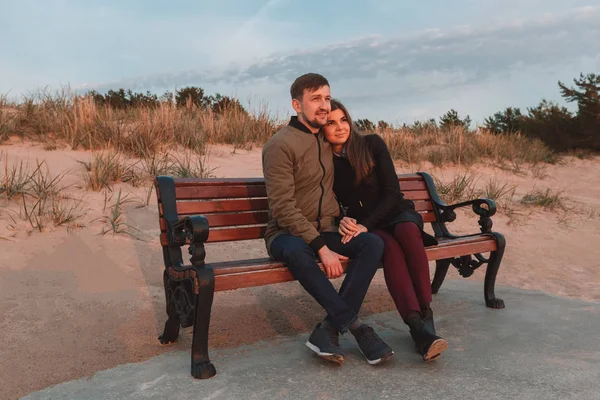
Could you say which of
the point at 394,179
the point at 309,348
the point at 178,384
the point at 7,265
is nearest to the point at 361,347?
the point at 309,348

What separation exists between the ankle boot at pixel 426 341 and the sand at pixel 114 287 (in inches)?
47.8

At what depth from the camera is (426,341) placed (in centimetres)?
347

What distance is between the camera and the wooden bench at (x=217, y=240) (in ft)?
11.3

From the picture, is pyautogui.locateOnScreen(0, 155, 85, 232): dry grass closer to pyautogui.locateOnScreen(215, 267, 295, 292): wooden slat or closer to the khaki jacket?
the khaki jacket

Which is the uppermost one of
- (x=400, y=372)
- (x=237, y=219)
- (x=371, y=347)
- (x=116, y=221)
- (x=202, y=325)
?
(x=237, y=219)

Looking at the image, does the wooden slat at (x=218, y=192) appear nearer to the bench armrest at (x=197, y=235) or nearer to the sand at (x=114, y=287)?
Answer: the bench armrest at (x=197, y=235)

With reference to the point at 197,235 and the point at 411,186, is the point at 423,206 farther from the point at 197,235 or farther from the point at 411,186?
the point at 197,235

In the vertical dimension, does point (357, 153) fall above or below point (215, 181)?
above

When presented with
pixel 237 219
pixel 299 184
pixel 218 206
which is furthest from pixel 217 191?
pixel 299 184

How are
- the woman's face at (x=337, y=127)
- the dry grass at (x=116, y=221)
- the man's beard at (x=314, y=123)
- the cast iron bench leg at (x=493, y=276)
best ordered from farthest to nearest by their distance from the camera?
the dry grass at (x=116, y=221) < the cast iron bench leg at (x=493, y=276) < the woman's face at (x=337, y=127) < the man's beard at (x=314, y=123)

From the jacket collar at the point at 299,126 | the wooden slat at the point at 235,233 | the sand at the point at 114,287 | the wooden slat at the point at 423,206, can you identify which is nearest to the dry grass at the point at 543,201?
the sand at the point at 114,287

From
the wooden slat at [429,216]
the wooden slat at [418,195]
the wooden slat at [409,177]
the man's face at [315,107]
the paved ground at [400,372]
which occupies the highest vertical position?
the man's face at [315,107]

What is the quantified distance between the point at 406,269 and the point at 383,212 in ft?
1.60

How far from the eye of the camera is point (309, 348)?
12.0 ft
